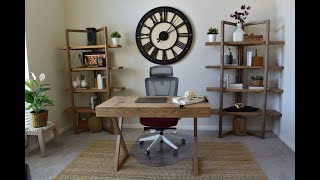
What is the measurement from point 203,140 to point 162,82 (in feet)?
3.59

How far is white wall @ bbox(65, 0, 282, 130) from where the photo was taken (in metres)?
3.89

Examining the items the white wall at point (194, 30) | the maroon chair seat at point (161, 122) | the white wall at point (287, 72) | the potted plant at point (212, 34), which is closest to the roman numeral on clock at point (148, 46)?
→ the white wall at point (194, 30)

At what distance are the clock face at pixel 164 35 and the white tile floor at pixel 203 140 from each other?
129 centimetres

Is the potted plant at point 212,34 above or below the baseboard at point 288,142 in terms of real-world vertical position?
above

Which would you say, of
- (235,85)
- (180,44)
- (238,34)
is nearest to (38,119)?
(180,44)

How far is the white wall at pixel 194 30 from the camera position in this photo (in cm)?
389

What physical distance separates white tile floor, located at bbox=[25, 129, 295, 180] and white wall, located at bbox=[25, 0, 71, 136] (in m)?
0.61

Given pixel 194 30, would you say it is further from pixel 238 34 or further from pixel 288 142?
pixel 288 142

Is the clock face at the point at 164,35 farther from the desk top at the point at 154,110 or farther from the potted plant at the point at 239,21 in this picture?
the desk top at the point at 154,110

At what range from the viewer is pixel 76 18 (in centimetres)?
421
